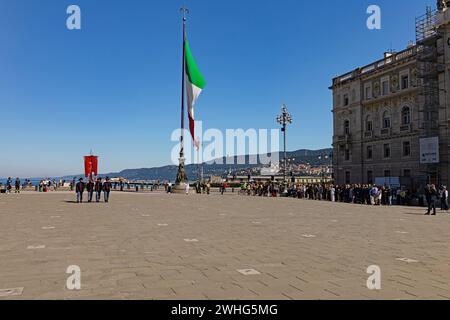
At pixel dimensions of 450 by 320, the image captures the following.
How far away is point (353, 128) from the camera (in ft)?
158

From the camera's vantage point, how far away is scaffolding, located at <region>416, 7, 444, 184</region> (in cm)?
3394

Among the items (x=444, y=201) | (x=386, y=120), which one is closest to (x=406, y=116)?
(x=386, y=120)

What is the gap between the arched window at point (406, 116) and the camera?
131ft

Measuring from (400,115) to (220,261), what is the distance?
3851 centimetres

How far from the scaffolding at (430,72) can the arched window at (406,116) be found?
3542 mm

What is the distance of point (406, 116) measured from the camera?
40.5 m

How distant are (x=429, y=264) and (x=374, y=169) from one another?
3869cm

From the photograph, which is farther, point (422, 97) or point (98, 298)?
point (422, 97)

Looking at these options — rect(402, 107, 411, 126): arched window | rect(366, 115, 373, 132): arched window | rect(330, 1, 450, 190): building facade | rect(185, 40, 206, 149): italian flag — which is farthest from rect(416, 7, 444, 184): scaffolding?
rect(185, 40, 206, 149): italian flag

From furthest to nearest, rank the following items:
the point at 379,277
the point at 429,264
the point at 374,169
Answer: the point at 374,169, the point at 429,264, the point at 379,277

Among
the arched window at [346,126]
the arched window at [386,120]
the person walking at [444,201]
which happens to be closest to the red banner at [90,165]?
the arched window at [346,126]

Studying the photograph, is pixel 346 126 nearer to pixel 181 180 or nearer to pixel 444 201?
pixel 181 180

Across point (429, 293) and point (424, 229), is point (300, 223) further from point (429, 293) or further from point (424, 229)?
point (429, 293)
